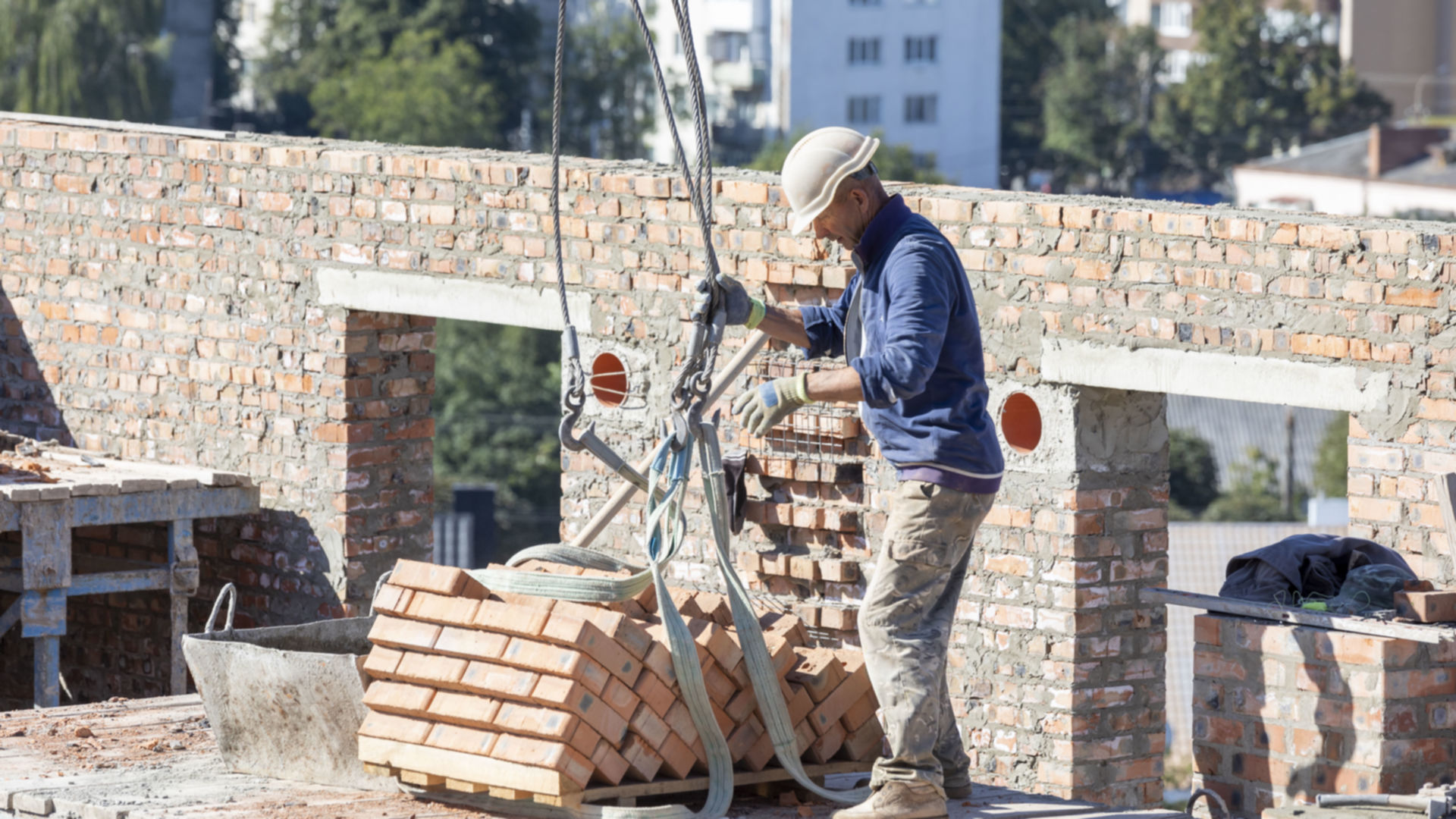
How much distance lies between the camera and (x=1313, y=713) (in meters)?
5.50

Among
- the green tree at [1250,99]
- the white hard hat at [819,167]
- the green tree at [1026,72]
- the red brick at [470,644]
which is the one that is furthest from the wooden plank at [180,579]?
the green tree at [1026,72]

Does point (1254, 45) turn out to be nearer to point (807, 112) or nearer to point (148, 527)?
point (807, 112)

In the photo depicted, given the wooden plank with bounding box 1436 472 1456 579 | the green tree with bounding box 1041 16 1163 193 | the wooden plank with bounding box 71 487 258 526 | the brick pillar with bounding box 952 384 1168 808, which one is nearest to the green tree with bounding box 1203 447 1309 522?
the green tree with bounding box 1041 16 1163 193

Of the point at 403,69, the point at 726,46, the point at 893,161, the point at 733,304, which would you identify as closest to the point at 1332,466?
the point at 893,161

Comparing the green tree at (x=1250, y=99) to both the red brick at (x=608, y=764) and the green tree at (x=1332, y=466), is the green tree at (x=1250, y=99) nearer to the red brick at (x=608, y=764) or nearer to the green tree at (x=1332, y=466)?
the green tree at (x=1332, y=466)

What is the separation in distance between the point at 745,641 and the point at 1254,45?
231 ft

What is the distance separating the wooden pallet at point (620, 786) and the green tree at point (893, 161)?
51886mm

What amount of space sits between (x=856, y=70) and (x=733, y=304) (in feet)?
221

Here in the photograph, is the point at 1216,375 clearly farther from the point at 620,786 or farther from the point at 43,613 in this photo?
the point at 43,613

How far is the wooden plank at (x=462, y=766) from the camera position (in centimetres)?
491

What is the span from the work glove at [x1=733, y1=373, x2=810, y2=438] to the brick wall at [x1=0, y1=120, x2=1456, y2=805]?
1.49 metres

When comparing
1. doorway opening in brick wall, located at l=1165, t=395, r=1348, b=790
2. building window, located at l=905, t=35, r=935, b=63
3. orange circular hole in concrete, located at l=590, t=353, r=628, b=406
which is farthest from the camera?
building window, located at l=905, t=35, r=935, b=63

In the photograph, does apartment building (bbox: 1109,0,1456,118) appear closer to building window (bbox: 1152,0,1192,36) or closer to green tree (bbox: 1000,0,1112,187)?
green tree (bbox: 1000,0,1112,187)

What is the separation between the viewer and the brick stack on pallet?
496cm
